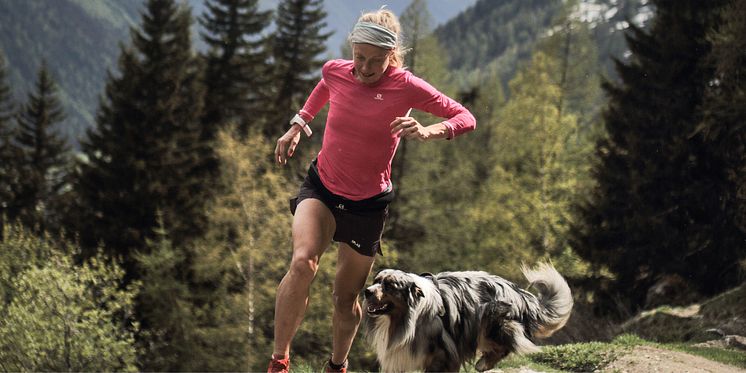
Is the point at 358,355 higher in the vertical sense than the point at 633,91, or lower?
lower

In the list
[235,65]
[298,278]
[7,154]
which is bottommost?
[298,278]

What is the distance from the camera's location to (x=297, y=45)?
42.0 metres

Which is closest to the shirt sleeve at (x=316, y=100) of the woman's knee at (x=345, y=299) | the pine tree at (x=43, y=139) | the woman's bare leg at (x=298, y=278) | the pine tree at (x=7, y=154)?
the woman's bare leg at (x=298, y=278)

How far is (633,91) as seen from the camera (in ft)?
72.3

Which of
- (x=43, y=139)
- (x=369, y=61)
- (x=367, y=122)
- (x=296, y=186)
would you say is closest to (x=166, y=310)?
(x=296, y=186)

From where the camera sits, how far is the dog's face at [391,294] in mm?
5699

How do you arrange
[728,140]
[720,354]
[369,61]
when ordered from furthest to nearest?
Result: [728,140], [720,354], [369,61]

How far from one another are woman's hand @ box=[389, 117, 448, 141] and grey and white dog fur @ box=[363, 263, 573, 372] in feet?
4.24

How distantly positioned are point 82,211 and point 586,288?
23336 millimetres

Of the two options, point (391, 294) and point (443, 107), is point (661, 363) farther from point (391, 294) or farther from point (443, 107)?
point (443, 107)

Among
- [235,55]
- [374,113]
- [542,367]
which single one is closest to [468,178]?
[235,55]

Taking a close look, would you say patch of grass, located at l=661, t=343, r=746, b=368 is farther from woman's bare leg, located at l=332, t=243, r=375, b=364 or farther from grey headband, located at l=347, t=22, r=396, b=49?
grey headband, located at l=347, t=22, r=396, b=49

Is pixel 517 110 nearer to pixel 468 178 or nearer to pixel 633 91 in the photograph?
pixel 468 178

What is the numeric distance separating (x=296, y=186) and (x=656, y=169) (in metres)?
13.2
